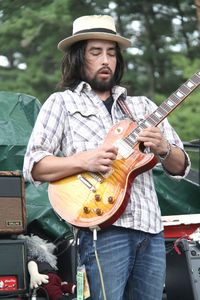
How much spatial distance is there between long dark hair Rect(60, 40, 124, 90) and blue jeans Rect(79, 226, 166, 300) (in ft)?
2.60

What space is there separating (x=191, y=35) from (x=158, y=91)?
1.72 metres

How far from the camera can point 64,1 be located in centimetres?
556

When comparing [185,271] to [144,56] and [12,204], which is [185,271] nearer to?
[12,204]

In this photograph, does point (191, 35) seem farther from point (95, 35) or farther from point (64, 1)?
point (95, 35)

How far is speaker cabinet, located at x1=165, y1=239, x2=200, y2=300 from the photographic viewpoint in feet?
14.2

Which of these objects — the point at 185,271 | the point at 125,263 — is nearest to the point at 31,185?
the point at 185,271

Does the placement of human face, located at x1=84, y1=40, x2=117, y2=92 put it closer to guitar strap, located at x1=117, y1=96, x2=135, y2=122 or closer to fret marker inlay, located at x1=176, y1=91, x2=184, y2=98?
guitar strap, located at x1=117, y1=96, x2=135, y2=122

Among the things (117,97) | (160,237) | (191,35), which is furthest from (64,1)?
(191,35)

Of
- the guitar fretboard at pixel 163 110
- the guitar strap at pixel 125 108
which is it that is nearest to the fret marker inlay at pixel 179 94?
the guitar fretboard at pixel 163 110

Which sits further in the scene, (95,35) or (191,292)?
(191,292)

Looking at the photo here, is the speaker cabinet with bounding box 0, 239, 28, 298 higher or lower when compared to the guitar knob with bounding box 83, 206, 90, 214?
lower

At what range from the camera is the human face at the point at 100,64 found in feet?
11.4

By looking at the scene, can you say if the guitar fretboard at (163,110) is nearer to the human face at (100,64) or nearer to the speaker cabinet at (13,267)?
the human face at (100,64)

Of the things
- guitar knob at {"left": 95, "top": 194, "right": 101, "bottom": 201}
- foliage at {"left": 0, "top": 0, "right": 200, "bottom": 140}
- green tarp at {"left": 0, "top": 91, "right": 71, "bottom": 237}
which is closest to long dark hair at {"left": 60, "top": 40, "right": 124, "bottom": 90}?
guitar knob at {"left": 95, "top": 194, "right": 101, "bottom": 201}
